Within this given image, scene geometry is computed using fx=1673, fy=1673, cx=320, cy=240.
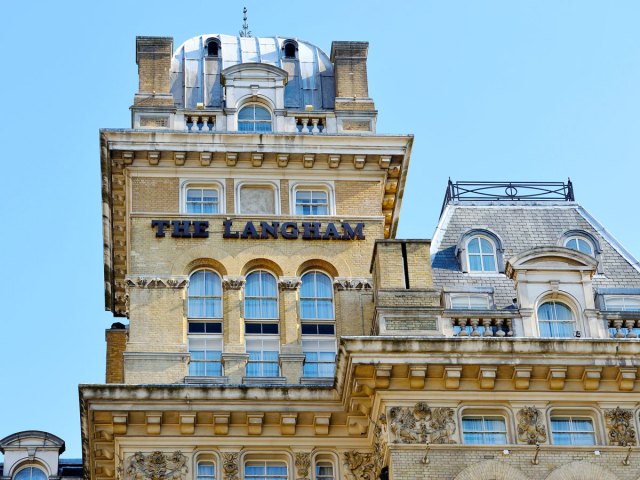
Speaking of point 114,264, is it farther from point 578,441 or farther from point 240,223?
point 578,441

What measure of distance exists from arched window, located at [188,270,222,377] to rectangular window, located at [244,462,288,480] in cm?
278

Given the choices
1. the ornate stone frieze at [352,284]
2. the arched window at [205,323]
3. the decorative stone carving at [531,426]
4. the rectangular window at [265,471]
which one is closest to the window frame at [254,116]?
the arched window at [205,323]

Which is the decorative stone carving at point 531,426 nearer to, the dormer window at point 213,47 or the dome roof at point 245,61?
the dome roof at point 245,61

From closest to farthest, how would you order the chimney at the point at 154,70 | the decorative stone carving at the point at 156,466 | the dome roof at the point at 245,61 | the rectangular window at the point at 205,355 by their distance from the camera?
1. the decorative stone carving at the point at 156,466
2. the rectangular window at the point at 205,355
3. the chimney at the point at 154,70
4. the dome roof at the point at 245,61

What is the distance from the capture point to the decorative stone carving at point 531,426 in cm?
3903

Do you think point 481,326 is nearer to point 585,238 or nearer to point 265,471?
point 265,471

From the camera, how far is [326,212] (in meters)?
46.4

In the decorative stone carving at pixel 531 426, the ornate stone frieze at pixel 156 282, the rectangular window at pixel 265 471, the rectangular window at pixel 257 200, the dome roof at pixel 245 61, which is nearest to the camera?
the decorative stone carving at pixel 531 426

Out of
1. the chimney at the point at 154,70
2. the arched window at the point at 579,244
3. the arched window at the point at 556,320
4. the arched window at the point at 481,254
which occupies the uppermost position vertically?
the chimney at the point at 154,70

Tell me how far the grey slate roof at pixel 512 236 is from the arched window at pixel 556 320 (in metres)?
1.65

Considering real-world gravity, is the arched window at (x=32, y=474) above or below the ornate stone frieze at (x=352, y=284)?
below

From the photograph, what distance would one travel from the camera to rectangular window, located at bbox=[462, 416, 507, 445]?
3912cm

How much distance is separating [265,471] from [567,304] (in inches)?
340

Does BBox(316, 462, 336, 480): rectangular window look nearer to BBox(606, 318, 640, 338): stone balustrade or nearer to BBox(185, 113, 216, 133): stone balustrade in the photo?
BBox(606, 318, 640, 338): stone balustrade
